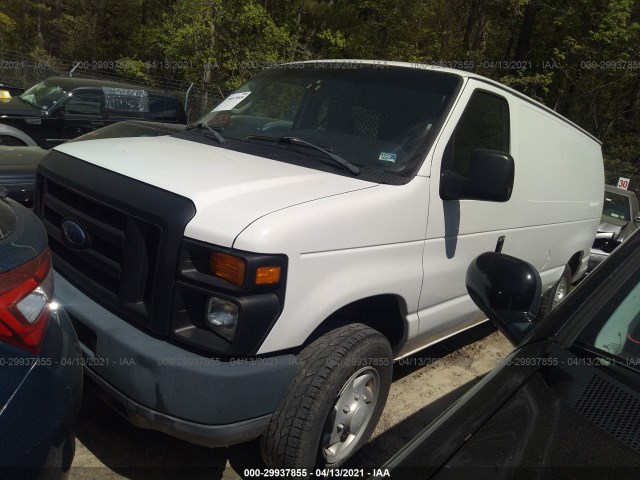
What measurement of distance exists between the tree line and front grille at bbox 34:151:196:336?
15787 millimetres

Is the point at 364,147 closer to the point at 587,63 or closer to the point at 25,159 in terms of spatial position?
the point at 25,159

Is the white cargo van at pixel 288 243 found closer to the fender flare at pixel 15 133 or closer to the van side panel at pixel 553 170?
the van side panel at pixel 553 170

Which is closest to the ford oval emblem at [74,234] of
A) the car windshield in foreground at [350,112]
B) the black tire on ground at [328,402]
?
the car windshield in foreground at [350,112]

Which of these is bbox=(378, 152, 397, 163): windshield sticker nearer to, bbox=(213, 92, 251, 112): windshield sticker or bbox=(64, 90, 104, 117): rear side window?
bbox=(213, 92, 251, 112): windshield sticker

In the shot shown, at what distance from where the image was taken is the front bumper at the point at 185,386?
2.23m

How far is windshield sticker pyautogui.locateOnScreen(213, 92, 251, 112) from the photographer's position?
12.9ft

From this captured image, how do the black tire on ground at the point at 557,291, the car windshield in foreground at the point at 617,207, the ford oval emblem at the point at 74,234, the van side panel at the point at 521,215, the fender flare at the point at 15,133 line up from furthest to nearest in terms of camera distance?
the car windshield in foreground at the point at 617,207, the fender flare at the point at 15,133, the black tire on ground at the point at 557,291, the van side panel at the point at 521,215, the ford oval emblem at the point at 74,234

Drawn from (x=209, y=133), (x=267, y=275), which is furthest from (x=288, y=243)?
(x=209, y=133)

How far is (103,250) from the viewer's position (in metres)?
2.72

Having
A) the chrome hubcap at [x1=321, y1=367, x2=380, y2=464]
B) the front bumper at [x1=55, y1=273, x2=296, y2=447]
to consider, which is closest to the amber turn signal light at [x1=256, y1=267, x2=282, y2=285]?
the front bumper at [x1=55, y1=273, x2=296, y2=447]

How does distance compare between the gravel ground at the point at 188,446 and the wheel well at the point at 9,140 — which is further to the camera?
the wheel well at the point at 9,140

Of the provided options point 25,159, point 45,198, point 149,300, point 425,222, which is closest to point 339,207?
point 425,222

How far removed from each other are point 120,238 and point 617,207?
893 cm

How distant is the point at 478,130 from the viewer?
139 inches
